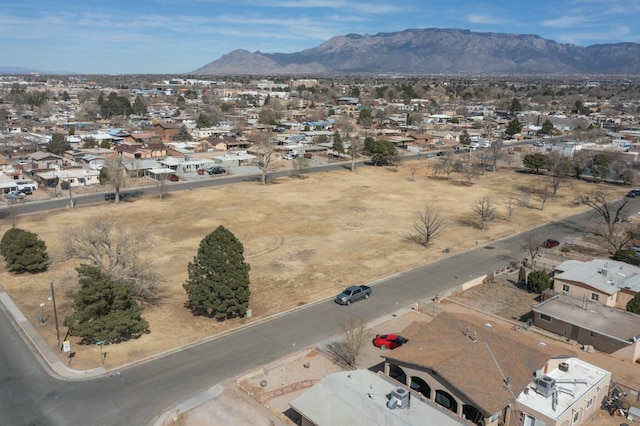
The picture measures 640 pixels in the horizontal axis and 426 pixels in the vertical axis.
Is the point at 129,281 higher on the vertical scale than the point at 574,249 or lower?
higher

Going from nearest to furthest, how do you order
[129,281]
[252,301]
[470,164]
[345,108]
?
[129,281] < [252,301] < [470,164] < [345,108]

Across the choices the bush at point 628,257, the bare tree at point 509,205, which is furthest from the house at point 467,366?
the bare tree at point 509,205

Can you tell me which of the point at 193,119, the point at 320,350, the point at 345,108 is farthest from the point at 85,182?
the point at 345,108

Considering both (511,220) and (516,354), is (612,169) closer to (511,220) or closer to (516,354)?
(511,220)

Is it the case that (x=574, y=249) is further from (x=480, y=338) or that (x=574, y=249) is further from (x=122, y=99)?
(x=122, y=99)

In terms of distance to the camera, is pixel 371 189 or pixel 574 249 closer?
pixel 574 249

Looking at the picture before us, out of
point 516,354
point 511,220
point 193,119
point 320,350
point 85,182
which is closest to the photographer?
point 516,354

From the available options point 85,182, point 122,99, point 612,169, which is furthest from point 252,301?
point 122,99
